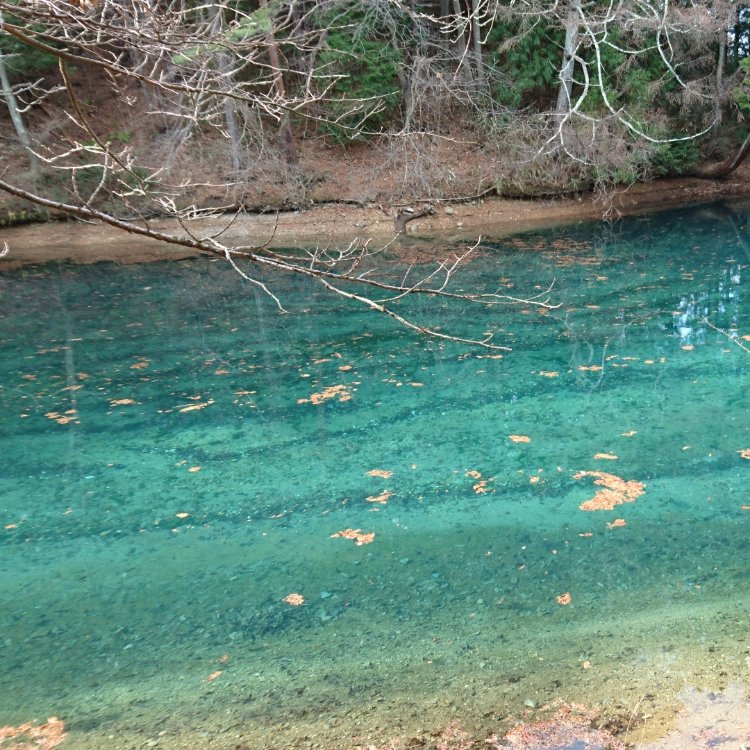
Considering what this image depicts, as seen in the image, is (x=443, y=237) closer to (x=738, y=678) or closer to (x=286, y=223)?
(x=286, y=223)

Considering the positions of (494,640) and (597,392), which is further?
(597,392)

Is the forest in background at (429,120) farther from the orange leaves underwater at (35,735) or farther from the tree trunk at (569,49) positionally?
the orange leaves underwater at (35,735)

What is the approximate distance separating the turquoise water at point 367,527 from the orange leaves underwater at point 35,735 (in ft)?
0.17

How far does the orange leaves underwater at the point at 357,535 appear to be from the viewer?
12.1ft

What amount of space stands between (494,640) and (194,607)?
1.36 m

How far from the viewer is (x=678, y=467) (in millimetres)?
4223

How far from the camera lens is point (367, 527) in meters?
3.82

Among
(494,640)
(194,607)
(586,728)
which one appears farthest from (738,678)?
(194,607)

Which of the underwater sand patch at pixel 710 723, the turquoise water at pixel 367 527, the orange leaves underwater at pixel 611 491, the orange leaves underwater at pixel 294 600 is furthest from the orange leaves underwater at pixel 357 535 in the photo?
the underwater sand patch at pixel 710 723

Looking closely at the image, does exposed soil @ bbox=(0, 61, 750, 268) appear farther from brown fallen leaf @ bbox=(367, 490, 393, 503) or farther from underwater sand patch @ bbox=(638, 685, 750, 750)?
underwater sand patch @ bbox=(638, 685, 750, 750)

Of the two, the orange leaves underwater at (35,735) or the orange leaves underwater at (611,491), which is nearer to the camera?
the orange leaves underwater at (35,735)

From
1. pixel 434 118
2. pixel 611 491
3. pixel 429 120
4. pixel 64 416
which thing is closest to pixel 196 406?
pixel 64 416

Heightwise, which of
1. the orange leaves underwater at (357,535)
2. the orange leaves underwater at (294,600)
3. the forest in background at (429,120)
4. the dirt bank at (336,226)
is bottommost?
the orange leaves underwater at (294,600)

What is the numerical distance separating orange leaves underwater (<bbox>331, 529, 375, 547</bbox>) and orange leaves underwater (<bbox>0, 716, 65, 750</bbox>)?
60.4 inches
